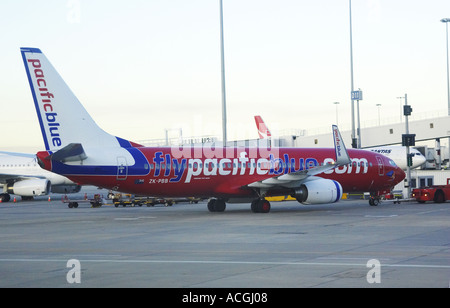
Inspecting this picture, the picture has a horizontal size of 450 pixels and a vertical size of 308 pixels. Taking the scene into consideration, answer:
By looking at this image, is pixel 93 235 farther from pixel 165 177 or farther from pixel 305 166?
pixel 305 166

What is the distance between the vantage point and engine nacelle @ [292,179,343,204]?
118 ft

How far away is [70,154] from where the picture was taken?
107ft

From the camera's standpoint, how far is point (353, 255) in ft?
56.7

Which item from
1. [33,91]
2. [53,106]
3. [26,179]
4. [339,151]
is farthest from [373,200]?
[26,179]

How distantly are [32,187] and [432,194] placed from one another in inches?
1452

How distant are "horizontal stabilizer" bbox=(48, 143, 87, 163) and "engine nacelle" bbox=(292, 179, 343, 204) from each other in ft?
38.0

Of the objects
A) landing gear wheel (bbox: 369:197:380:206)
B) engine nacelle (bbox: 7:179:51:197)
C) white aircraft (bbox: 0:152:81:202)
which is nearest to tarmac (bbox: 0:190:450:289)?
landing gear wheel (bbox: 369:197:380:206)

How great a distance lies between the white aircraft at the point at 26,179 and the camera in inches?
2520

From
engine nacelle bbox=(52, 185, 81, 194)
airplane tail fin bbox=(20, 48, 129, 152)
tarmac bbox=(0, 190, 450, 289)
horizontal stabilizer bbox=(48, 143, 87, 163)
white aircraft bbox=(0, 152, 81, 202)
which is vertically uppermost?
airplane tail fin bbox=(20, 48, 129, 152)

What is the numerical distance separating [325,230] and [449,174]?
38.7 m

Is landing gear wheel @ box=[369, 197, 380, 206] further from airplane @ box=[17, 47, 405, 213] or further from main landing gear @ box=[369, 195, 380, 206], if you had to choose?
airplane @ box=[17, 47, 405, 213]

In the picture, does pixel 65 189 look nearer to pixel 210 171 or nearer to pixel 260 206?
pixel 210 171

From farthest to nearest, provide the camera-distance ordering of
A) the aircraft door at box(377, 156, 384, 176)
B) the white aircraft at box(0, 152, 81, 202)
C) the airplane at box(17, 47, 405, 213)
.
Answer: the white aircraft at box(0, 152, 81, 202), the aircraft door at box(377, 156, 384, 176), the airplane at box(17, 47, 405, 213)

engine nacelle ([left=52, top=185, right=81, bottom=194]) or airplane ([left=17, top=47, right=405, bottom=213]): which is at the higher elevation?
airplane ([left=17, top=47, right=405, bottom=213])
